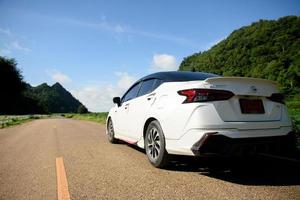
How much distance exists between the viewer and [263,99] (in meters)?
3.84

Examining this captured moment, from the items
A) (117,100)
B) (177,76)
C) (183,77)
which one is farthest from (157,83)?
(117,100)

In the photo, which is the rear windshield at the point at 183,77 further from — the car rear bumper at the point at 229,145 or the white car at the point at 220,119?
the car rear bumper at the point at 229,145

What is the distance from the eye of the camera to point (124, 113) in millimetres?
6312

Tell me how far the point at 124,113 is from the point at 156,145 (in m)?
2.02

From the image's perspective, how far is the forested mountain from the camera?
62.7 metres

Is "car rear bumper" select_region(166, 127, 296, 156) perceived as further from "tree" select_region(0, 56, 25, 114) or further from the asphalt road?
"tree" select_region(0, 56, 25, 114)

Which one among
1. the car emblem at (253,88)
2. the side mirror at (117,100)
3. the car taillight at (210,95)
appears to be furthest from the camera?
the side mirror at (117,100)

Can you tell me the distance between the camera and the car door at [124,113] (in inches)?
239

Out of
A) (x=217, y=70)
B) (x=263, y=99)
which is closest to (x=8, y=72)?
(x=217, y=70)

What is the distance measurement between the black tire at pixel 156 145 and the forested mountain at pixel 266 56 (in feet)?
189

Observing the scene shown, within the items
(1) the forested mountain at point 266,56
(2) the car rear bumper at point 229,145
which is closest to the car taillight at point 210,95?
(2) the car rear bumper at point 229,145

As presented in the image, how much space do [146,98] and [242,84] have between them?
186 centimetres

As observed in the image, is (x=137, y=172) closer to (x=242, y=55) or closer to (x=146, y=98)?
(x=146, y=98)

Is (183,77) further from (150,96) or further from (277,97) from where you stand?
(277,97)
